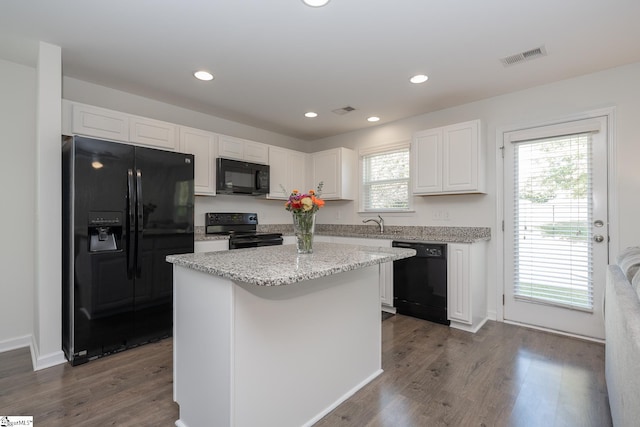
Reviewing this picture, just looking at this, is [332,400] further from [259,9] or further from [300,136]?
[300,136]

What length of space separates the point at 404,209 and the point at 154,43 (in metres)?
3.18

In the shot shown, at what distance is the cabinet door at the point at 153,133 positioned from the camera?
3.02m

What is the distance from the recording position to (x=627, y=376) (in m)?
1.06

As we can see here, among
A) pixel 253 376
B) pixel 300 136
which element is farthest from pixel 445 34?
pixel 300 136

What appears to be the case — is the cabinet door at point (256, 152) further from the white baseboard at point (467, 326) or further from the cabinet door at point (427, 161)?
the white baseboard at point (467, 326)

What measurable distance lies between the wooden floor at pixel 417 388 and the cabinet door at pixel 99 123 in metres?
1.90

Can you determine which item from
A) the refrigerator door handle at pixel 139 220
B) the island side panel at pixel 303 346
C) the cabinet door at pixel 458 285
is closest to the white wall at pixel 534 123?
the cabinet door at pixel 458 285

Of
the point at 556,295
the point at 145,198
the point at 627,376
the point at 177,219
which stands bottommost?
the point at 556,295

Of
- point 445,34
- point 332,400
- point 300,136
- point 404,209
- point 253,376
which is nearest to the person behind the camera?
point 253,376

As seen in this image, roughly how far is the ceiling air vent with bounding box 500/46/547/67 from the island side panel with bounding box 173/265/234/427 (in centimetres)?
276

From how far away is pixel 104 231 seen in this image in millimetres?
2531

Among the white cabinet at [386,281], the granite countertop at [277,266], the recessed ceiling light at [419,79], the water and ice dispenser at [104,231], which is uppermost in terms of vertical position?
the recessed ceiling light at [419,79]

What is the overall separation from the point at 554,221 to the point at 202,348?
10.7 ft

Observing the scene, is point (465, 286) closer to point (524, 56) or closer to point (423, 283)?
point (423, 283)
